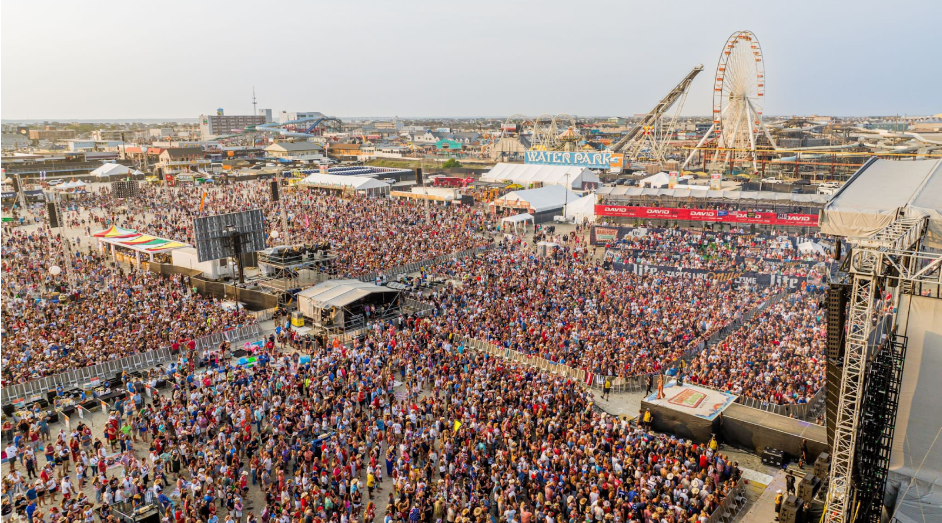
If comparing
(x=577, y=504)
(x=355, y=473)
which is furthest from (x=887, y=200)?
(x=355, y=473)

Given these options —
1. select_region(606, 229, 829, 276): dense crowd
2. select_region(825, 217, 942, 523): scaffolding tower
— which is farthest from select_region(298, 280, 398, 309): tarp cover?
select_region(825, 217, 942, 523): scaffolding tower

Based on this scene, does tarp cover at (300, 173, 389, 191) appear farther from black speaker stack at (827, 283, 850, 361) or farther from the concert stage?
black speaker stack at (827, 283, 850, 361)

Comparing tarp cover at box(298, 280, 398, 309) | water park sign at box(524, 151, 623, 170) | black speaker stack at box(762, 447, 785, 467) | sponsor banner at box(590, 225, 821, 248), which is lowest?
black speaker stack at box(762, 447, 785, 467)

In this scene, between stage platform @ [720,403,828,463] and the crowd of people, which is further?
stage platform @ [720,403,828,463]

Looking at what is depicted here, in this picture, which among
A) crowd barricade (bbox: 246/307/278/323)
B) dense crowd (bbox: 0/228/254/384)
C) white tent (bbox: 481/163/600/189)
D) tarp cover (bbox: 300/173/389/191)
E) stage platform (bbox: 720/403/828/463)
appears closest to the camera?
stage platform (bbox: 720/403/828/463)

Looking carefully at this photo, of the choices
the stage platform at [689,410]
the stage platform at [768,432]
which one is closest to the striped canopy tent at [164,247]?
the stage platform at [689,410]

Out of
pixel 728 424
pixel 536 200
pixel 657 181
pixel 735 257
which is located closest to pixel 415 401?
pixel 728 424

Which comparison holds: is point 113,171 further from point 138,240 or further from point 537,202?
point 537,202

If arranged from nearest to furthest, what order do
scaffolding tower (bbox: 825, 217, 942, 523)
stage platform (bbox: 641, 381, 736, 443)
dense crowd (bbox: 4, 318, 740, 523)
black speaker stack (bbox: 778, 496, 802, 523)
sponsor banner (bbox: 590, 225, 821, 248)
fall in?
1. scaffolding tower (bbox: 825, 217, 942, 523)
2. black speaker stack (bbox: 778, 496, 802, 523)
3. dense crowd (bbox: 4, 318, 740, 523)
4. stage platform (bbox: 641, 381, 736, 443)
5. sponsor banner (bbox: 590, 225, 821, 248)
